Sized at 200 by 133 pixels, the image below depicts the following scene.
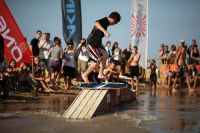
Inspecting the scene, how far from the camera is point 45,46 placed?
16250 mm

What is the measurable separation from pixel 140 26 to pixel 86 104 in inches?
544

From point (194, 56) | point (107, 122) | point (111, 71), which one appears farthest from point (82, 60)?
point (107, 122)

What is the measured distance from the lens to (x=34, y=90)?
13.3 metres

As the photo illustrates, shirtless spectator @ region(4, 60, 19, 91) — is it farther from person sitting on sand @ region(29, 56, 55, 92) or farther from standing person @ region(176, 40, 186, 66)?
standing person @ region(176, 40, 186, 66)

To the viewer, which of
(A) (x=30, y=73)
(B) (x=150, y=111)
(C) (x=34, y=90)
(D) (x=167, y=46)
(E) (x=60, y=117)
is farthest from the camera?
(D) (x=167, y=46)

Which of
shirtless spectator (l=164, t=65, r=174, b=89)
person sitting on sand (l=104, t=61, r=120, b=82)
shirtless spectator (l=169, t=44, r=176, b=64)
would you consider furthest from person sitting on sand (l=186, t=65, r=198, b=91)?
person sitting on sand (l=104, t=61, r=120, b=82)

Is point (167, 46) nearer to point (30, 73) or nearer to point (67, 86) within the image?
point (67, 86)

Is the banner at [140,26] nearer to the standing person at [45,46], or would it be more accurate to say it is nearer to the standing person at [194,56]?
the standing person at [194,56]

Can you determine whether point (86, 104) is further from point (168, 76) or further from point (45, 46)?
point (168, 76)

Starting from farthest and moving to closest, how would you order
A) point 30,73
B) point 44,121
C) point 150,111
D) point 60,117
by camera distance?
1. point 30,73
2. point 150,111
3. point 60,117
4. point 44,121

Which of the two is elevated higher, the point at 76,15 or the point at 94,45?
the point at 76,15

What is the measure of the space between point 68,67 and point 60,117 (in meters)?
8.72

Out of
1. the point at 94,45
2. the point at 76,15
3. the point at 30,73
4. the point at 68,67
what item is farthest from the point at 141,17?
the point at 94,45

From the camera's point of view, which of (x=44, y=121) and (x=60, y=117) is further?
(x=60, y=117)
